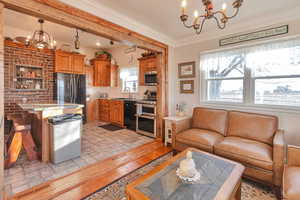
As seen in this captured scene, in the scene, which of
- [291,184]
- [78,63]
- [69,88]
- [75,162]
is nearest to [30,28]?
[78,63]

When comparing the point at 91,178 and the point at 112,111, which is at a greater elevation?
the point at 112,111

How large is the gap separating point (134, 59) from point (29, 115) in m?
3.46

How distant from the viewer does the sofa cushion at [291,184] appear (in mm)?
1208

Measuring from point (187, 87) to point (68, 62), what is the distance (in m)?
3.76

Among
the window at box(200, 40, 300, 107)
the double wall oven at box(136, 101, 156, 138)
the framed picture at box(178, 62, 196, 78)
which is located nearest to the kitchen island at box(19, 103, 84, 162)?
the double wall oven at box(136, 101, 156, 138)

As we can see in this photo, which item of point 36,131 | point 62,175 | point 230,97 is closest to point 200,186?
point 62,175

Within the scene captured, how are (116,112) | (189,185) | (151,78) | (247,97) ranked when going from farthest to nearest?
(116,112) → (151,78) → (247,97) → (189,185)

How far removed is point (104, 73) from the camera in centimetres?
557

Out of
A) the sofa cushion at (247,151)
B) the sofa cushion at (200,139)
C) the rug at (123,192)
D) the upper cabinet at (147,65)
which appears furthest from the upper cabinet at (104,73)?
the sofa cushion at (247,151)

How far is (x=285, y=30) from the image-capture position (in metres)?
2.35

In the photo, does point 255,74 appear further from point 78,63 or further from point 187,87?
point 78,63

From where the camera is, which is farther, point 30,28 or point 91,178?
point 30,28

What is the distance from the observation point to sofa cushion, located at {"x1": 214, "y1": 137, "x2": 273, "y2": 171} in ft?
5.93

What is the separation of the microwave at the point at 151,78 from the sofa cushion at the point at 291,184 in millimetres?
3111
